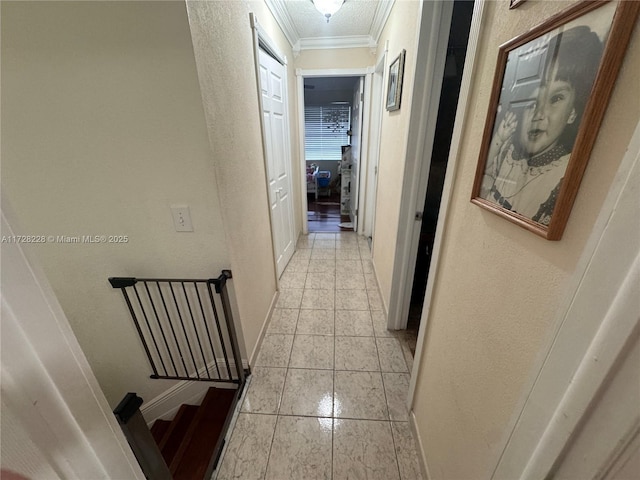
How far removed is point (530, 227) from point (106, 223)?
1.62m

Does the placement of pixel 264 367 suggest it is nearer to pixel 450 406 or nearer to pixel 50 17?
pixel 450 406

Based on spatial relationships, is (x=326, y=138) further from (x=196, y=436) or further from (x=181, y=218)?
(x=196, y=436)

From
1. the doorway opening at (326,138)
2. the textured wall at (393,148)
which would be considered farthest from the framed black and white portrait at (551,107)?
the doorway opening at (326,138)

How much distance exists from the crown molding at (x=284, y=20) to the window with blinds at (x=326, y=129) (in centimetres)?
296

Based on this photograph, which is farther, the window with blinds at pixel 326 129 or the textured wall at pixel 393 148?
the window with blinds at pixel 326 129

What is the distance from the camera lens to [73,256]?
4.29 feet

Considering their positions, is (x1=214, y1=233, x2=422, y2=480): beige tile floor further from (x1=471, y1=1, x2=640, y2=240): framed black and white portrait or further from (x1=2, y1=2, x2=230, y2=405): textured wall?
(x1=471, y1=1, x2=640, y2=240): framed black and white portrait

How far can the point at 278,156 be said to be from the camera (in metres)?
2.57

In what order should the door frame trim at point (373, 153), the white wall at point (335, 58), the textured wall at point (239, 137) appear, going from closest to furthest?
the textured wall at point (239, 137), the door frame trim at point (373, 153), the white wall at point (335, 58)

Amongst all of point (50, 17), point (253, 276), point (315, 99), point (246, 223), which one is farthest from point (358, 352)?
point (315, 99)

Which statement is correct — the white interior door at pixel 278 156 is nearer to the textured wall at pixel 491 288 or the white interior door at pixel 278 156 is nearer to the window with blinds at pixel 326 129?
the textured wall at pixel 491 288

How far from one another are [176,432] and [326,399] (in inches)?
39.6

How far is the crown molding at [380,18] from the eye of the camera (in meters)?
2.13

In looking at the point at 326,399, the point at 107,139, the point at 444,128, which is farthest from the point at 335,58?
the point at 326,399
